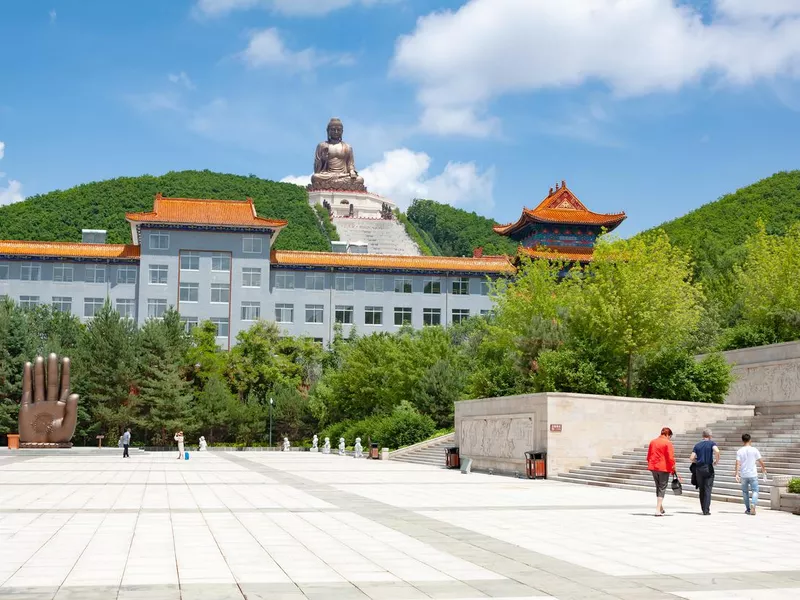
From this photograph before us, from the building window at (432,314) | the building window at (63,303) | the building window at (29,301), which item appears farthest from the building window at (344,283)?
the building window at (29,301)

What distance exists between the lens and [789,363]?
93.0 feet

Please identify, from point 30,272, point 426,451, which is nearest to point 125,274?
point 30,272

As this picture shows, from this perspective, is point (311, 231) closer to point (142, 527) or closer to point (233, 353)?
point (233, 353)

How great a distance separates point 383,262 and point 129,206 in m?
50.4

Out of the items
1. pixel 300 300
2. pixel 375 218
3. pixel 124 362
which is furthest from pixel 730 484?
pixel 375 218

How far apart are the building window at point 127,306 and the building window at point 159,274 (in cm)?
235

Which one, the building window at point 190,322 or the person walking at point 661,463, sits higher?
the building window at point 190,322

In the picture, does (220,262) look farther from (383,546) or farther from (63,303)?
(383,546)

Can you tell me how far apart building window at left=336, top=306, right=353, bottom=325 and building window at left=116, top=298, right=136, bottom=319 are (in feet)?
49.9

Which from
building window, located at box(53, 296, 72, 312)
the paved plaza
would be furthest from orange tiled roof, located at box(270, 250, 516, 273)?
the paved plaza

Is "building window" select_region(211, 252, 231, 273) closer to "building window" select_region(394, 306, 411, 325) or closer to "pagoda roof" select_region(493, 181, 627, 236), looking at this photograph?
"building window" select_region(394, 306, 411, 325)

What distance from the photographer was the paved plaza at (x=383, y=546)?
8.84 m

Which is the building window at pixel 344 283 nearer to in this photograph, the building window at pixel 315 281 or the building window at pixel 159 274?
the building window at pixel 315 281

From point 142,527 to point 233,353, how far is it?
1922 inches
